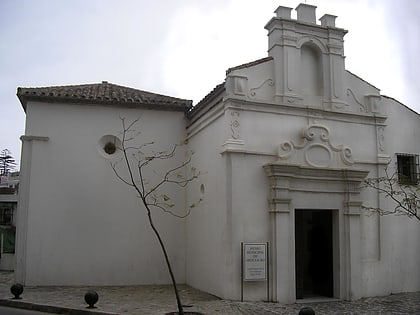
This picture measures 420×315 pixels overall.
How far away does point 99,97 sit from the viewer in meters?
15.2

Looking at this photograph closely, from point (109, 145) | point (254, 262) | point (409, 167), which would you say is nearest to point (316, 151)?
point (254, 262)

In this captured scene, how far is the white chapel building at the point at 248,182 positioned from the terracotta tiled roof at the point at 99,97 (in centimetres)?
6

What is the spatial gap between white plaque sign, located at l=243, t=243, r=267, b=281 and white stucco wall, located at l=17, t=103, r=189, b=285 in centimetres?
428

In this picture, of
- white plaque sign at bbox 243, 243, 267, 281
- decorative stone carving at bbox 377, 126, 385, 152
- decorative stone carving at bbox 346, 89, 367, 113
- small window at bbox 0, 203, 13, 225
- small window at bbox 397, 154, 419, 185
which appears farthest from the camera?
small window at bbox 0, 203, 13, 225

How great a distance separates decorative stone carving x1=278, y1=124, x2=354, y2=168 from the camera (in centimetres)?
1256

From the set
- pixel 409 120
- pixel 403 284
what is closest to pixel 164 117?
pixel 409 120

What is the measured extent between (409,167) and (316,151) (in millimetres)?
3939

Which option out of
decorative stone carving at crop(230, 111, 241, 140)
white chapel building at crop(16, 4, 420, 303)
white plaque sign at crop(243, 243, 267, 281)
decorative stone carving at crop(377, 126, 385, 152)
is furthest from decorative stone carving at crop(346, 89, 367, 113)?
white plaque sign at crop(243, 243, 267, 281)

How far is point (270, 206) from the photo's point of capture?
40.1 feet

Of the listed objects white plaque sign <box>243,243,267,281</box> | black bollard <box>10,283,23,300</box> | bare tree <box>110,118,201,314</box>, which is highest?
bare tree <box>110,118,201,314</box>

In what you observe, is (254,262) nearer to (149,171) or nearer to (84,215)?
(149,171)

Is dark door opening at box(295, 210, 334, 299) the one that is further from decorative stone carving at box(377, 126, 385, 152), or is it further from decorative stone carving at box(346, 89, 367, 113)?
decorative stone carving at box(346, 89, 367, 113)

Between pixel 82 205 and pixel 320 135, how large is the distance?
7681mm

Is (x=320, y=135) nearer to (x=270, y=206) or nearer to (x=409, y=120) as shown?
(x=270, y=206)
